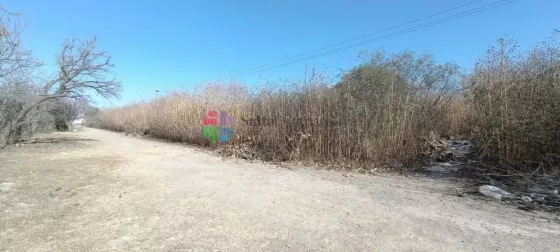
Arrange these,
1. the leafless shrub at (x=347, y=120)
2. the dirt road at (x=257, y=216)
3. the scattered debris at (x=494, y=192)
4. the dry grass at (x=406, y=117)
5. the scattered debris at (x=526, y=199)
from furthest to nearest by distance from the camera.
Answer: the leafless shrub at (x=347, y=120) → the dry grass at (x=406, y=117) → the scattered debris at (x=494, y=192) → the scattered debris at (x=526, y=199) → the dirt road at (x=257, y=216)

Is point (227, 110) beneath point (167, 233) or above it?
above

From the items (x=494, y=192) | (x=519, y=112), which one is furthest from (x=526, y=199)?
(x=519, y=112)

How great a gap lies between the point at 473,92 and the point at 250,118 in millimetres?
5928

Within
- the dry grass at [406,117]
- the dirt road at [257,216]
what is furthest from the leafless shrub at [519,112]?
the dirt road at [257,216]

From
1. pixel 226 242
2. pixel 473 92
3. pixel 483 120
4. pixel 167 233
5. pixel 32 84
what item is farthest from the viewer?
pixel 32 84

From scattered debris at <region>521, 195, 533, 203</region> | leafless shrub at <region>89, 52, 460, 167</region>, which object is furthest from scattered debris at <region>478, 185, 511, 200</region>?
leafless shrub at <region>89, 52, 460, 167</region>

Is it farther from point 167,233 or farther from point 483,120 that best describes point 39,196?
point 483,120

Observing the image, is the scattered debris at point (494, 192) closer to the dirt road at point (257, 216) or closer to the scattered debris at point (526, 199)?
the scattered debris at point (526, 199)

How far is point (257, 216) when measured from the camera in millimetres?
3215

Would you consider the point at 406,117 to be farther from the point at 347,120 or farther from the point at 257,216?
the point at 257,216

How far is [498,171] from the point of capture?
5016 millimetres

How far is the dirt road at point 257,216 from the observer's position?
8.29 ft

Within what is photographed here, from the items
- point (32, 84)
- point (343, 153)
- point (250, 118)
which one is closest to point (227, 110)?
point (250, 118)

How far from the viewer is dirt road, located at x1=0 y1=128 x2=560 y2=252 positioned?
2525 millimetres
